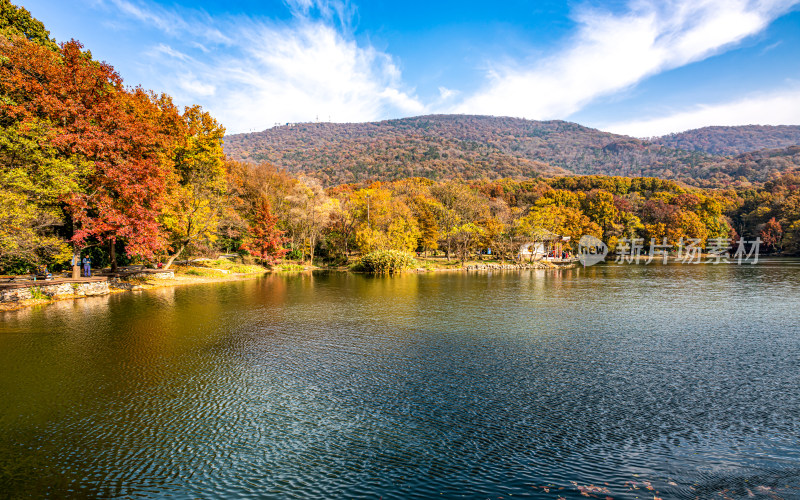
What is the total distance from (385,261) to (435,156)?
107 metres

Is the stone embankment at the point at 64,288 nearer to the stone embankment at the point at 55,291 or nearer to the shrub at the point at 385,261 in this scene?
the stone embankment at the point at 55,291

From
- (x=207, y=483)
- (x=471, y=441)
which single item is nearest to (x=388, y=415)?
(x=471, y=441)

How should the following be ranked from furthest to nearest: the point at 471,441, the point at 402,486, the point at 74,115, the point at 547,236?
the point at 547,236
the point at 74,115
the point at 471,441
the point at 402,486

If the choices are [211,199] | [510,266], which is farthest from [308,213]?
[510,266]

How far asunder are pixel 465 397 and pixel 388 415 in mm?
1885

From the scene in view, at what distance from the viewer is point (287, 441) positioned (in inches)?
270

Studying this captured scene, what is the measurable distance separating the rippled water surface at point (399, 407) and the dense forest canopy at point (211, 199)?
7.55m

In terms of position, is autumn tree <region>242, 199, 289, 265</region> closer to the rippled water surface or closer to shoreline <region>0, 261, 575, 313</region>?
shoreline <region>0, 261, 575, 313</region>

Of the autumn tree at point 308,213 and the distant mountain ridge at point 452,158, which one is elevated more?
the distant mountain ridge at point 452,158

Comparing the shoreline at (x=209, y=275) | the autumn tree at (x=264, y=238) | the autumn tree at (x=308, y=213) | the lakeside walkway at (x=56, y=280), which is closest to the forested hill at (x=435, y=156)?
the autumn tree at (x=308, y=213)

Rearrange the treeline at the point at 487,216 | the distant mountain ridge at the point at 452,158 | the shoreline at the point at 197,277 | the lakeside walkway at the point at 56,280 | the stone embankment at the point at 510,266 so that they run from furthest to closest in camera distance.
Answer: the distant mountain ridge at the point at 452,158 < the stone embankment at the point at 510,266 < the treeline at the point at 487,216 < the shoreline at the point at 197,277 < the lakeside walkway at the point at 56,280

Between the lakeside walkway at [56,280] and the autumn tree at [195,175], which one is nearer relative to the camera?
the lakeside walkway at [56,280]

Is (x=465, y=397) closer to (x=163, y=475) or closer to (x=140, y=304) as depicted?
(x=163, y=475)

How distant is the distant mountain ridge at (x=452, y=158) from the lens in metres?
122
